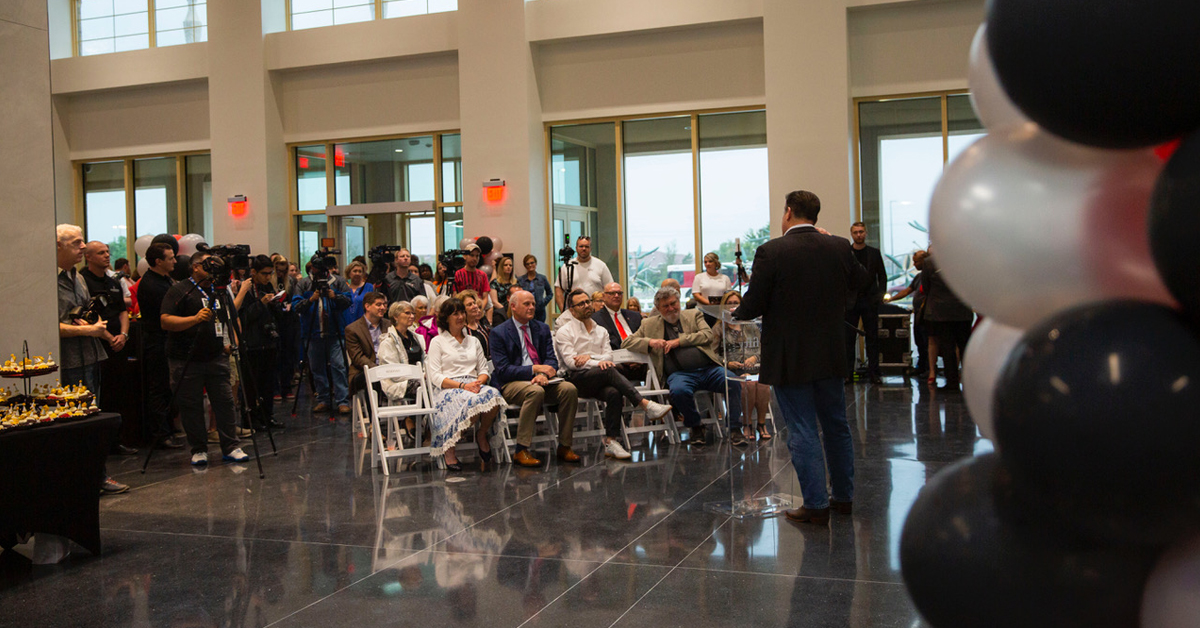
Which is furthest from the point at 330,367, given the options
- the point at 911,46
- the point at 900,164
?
the point at 911,46

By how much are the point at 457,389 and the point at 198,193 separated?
10761 millimetres

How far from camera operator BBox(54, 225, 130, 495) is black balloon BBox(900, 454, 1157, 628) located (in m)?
5.59

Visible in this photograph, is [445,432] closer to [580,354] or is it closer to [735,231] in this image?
[580,354]

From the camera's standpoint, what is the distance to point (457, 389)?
665 cm

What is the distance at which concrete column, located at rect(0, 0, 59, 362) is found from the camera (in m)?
4.84

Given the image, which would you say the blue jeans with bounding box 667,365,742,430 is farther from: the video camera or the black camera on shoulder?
the black camera on shoulder

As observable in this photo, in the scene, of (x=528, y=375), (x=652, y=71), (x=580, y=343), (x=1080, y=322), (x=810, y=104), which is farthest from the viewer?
(x=652, y=71)

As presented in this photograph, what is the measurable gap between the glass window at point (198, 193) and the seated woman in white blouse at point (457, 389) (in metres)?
10.1

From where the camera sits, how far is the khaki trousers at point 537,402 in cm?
668

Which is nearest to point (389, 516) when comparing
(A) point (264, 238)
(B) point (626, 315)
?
(B) point (626, 315)

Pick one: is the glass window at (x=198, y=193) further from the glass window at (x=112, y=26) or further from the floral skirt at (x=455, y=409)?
the floral skirt at (x=455, y=409)

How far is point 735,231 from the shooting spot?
1280 cm

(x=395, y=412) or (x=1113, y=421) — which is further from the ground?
(x=1113, y=421)

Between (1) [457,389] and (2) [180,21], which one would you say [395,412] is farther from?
(2) [180,21]
